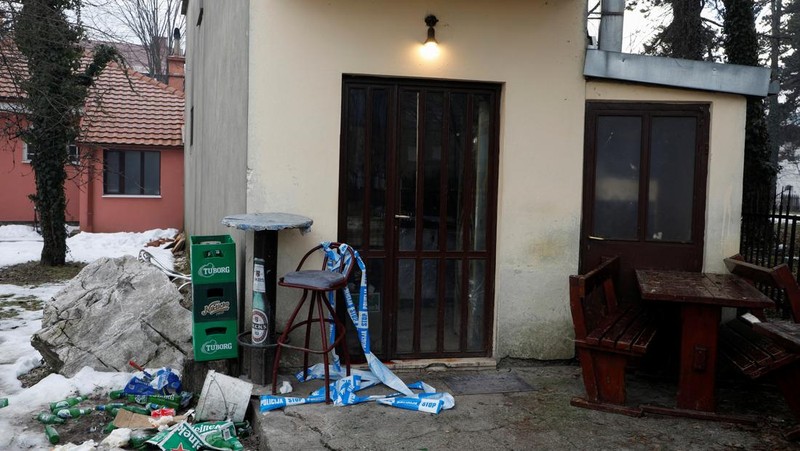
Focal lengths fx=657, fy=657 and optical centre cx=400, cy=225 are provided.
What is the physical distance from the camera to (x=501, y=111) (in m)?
5.64

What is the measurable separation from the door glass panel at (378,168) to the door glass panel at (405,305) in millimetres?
288

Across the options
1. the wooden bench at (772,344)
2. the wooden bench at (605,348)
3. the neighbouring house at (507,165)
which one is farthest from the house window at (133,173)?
the wooden bench at (772,344)

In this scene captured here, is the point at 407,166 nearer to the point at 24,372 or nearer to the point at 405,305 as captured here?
the point at 405,305

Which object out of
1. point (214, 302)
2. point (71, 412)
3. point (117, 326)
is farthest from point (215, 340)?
point (117, 326)

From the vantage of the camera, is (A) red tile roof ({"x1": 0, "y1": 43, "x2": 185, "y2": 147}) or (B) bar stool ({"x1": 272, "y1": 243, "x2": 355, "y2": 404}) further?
(A) red tile roof ({"x1": 0, "y1": 43, "x2": 185, "y2": 147})

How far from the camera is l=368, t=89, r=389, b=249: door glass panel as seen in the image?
18.0 ft

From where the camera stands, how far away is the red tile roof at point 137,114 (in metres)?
18.6

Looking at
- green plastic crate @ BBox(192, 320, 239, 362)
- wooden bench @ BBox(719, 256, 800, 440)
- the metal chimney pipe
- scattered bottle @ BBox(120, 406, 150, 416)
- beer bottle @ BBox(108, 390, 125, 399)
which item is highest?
the metal chimney pipe

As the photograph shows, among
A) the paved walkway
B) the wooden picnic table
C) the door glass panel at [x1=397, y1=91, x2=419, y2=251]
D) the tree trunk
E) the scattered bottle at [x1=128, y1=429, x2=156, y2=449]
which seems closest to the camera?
the paved walkway

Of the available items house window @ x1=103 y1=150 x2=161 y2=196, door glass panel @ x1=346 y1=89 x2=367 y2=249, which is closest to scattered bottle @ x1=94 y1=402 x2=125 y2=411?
door glass panel @ x1=346 y1=89 x2=367 y2=249

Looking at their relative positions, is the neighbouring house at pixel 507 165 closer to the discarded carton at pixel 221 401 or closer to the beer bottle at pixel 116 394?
the discarded carton at pixel 221 401

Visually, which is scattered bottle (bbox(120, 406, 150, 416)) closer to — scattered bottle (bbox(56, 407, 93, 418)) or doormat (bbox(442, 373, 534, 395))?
scattered bottle (bbox(56, 407, 93, 418))

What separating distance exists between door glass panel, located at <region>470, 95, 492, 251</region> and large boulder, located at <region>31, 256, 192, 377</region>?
2704 millimetres

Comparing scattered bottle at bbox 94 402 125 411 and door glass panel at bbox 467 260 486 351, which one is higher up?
door glass panel at bbox 467 260 486 351
